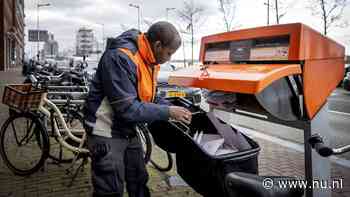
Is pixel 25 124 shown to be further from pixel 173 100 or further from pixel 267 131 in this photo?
pixel 267 131

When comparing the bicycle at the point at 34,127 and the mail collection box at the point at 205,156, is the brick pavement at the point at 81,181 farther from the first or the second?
the mail collection box at the point at 205,156

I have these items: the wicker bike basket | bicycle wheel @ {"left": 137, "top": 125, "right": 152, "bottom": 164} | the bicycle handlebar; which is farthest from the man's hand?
the wicker bike basket

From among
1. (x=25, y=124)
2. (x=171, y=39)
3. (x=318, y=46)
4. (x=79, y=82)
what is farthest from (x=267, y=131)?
(x=171, y=39)

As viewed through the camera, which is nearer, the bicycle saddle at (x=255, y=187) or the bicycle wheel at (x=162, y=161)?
the bicycle saddle at (x=255, y=187)

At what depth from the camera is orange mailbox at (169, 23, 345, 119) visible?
2.52 m

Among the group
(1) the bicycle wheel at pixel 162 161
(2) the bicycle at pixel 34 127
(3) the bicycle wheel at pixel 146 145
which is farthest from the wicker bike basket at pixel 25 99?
(1) the bicycle wheel at pixel 162 161

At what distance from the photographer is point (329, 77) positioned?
298 cm

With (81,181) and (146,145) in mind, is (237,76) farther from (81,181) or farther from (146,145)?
(81,181)

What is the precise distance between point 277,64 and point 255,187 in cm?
108

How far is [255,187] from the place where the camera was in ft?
6.47

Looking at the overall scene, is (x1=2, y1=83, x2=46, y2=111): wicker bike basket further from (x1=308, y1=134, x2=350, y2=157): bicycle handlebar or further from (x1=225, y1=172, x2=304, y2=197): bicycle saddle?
(x1=308, y1=134, x2=350, y2=157): bicycle handlebar

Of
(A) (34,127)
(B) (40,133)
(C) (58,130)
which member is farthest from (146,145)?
(A) (34,127)

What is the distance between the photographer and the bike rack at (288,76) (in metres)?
2.61

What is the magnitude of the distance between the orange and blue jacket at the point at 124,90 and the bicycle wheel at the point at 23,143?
7.73ft
